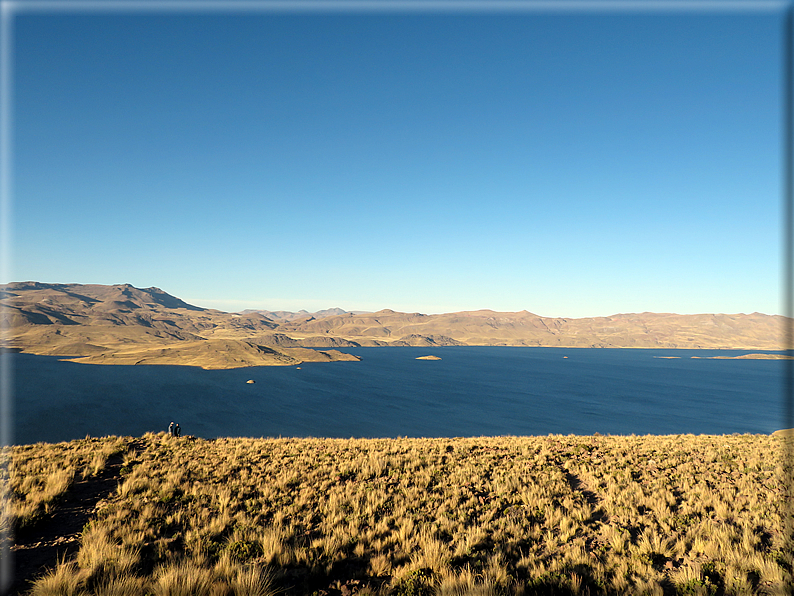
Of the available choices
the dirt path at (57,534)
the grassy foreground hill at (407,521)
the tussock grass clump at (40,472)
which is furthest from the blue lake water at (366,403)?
the dirt path at (57,534)

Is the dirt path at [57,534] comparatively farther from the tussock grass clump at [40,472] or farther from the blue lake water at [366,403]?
the blue lake water at [366,403]

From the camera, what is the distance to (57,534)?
404 inches

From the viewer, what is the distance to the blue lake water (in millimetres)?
71062

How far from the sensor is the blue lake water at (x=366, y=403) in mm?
71062

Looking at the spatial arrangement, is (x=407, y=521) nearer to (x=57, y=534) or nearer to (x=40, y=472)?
(x=57, y=534)

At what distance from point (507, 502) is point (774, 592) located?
6989mm

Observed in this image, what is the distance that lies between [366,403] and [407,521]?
89170mm

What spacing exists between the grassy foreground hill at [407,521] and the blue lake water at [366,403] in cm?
5293

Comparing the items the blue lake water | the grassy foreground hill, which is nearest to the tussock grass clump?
the grassy foreground hill

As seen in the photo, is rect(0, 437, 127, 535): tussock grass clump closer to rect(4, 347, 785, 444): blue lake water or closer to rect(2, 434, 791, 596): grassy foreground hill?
rect(2, 434, 791, 596): grassy foreground hill

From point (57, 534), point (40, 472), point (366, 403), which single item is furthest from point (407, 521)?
point (366, 403)

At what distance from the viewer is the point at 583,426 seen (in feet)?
245

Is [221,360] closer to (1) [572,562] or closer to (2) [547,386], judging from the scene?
(2) [547,386]

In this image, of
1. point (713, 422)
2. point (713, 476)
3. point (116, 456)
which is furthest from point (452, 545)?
point (713, 422)
